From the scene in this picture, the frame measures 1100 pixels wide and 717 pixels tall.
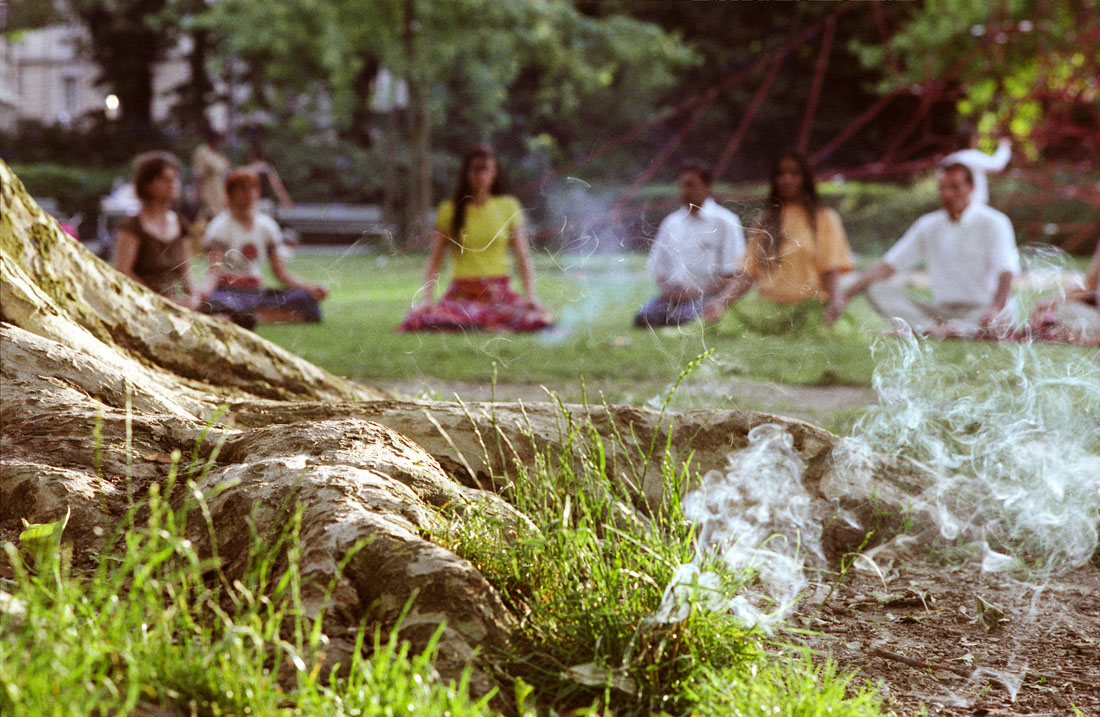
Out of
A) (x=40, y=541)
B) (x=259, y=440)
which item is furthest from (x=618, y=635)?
(x=40, y=541)

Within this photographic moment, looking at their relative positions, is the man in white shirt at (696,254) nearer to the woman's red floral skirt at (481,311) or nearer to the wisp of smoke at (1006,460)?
the woman's red floral skirt at (481,311)

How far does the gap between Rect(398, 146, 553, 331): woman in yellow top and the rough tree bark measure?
5629mm

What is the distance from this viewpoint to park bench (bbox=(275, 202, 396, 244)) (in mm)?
26094

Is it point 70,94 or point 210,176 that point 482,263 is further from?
point 70,94

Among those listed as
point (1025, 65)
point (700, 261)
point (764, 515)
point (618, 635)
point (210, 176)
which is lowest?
point (764, 515)

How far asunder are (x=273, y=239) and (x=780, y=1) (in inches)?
967

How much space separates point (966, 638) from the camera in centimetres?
275

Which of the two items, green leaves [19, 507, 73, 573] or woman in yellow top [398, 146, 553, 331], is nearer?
green leaves [19, 507, 73, 573]

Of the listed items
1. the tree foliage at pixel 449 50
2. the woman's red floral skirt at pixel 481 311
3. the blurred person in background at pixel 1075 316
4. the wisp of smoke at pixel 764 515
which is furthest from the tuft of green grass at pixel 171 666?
the tree foliage at pixel 449 50

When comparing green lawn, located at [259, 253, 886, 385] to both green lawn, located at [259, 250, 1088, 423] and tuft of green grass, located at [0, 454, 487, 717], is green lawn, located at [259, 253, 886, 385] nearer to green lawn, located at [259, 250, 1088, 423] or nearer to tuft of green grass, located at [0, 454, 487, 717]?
green lawn, located at [259, 250, 1088, 423]

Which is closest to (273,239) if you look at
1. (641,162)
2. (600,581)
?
(600,581)

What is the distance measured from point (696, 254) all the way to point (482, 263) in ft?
6.54

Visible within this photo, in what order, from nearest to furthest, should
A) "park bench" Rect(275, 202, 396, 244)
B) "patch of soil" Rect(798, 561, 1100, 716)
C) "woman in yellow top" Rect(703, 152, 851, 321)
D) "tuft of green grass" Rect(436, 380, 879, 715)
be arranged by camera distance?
"tuft of green grass" Rect(436, 380, 879, 715) < "patch of soil" Rect(798, 561, 1100, 716) < "woman in yellow top" Rect(703, 152, 851, 321) < "park bench" Rect(275, 202, 396, 244)

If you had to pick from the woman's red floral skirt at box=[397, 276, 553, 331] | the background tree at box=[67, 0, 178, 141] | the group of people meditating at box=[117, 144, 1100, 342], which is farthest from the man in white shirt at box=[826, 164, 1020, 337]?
the background tree at box=[67, 0, 178, 141]
